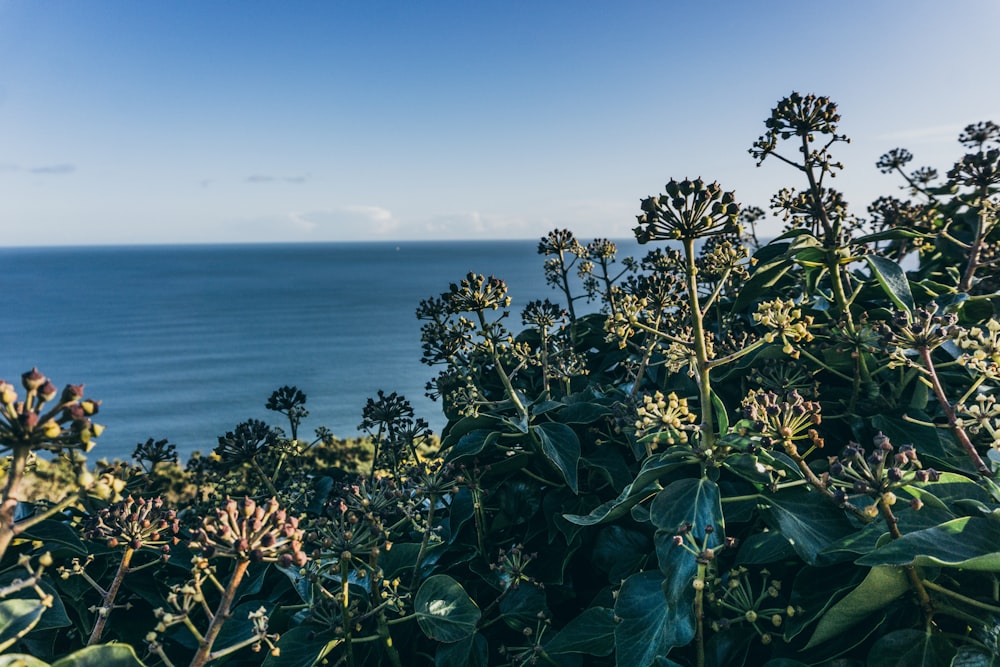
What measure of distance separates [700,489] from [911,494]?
0.65 metres

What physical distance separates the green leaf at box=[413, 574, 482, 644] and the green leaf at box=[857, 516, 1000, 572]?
1438 millimetres

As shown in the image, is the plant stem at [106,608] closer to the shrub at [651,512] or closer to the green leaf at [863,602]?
the shrub at [651,512]

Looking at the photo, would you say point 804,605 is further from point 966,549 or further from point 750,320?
point 750,320

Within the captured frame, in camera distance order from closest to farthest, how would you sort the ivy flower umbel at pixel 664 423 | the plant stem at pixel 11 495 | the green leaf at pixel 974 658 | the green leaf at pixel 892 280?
the plant stem at pixel 11 495 < the green leaf at pixel 974 658 < the ivy flower umbel at pixel 664 423 < the green leaf at pixel 892 280

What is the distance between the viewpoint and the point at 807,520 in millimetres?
2039

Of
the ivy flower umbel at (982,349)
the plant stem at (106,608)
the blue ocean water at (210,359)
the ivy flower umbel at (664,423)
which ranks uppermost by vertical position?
the ivy flower umbel at (982,349)

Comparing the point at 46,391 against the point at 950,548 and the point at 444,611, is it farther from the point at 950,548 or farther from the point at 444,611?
the point at 950,548

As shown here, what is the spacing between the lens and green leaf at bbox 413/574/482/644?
2410mm

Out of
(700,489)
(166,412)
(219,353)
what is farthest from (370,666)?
(219,353)

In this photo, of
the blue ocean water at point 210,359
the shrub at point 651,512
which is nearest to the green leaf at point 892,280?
the shrub at point 651,512

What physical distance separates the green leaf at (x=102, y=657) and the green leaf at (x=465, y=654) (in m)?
1.11

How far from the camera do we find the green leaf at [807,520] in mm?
1950

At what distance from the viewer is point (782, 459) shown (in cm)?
200

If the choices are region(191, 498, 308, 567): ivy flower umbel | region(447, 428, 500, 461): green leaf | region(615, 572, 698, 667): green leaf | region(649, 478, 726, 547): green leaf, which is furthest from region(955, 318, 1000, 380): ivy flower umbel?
region(191, 498, 308, 567): ivy flower umbel
